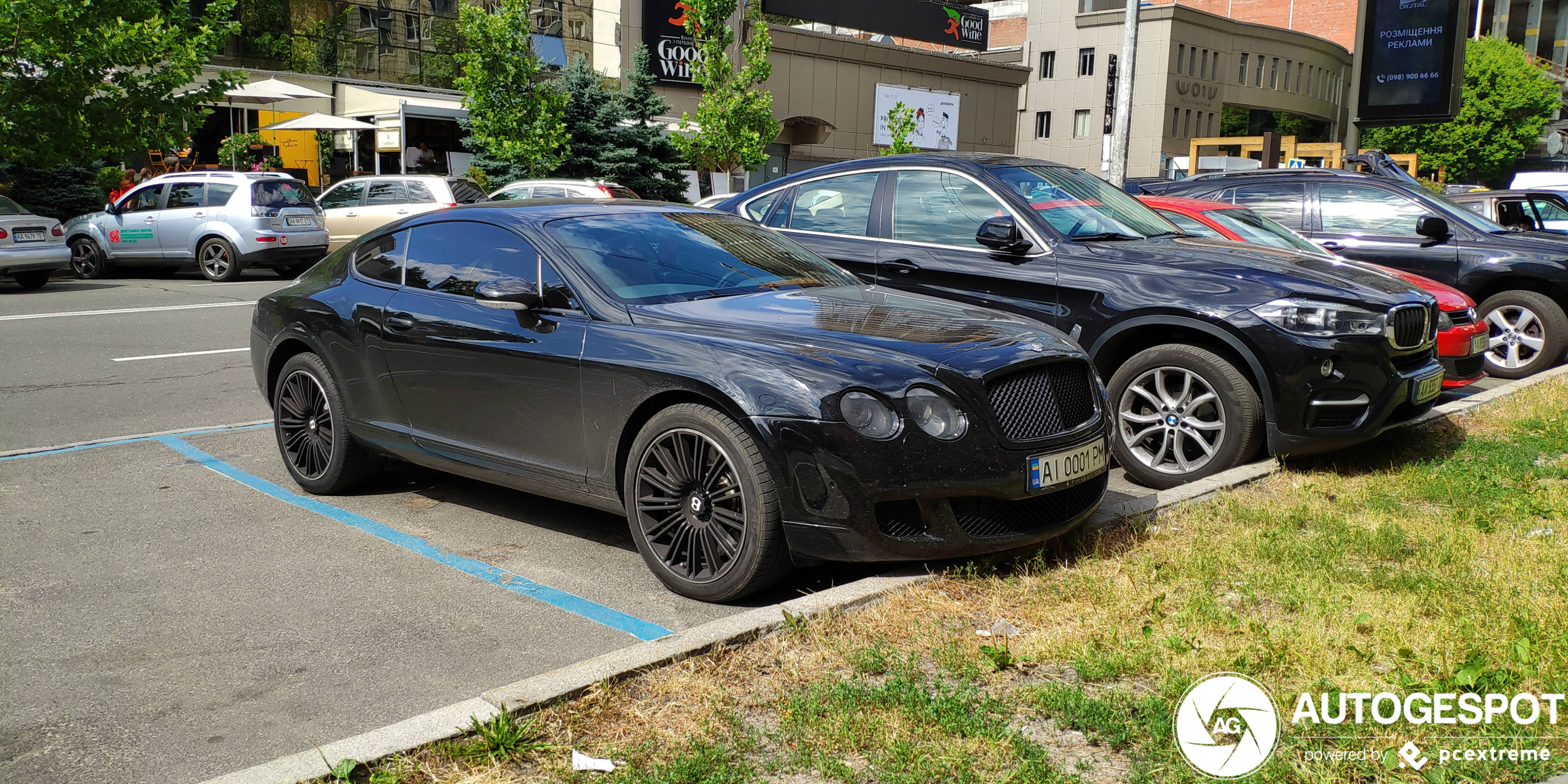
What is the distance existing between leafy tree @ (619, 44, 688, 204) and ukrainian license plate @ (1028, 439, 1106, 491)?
90.5ft

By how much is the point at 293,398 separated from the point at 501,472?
1.73 metres

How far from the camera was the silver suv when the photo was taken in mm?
18547

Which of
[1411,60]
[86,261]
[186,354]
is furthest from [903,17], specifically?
[186,354]

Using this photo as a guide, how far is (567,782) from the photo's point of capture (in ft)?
9.98

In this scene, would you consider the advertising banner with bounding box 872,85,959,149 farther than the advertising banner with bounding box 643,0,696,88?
Yes

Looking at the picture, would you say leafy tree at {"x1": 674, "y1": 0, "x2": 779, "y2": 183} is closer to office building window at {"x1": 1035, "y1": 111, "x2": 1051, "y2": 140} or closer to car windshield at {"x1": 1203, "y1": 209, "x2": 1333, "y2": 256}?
car windshield at {"x1": 1203, "y1": 209, "x2": 1333, "y2": 256}

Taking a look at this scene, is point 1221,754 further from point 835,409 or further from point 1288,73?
point 1288,73

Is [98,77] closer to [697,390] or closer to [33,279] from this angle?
[33,279]

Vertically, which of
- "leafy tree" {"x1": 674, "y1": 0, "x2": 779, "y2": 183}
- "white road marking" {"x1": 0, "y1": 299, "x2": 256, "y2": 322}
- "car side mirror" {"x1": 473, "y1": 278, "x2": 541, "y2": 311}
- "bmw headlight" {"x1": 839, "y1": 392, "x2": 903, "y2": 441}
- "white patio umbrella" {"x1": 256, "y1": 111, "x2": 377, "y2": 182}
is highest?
"leafy tree" {"x1": 674, "y1": 0, "x2": 779, "y2": 183}

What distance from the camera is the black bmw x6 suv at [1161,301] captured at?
20.1 ft

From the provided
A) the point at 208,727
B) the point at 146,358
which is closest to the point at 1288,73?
the point at 146,358

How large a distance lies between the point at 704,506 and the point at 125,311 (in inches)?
497

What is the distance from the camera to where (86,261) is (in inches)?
755

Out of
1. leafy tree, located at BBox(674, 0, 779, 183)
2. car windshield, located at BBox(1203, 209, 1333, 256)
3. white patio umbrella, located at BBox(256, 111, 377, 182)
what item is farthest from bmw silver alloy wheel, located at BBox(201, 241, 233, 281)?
leafy tree, located at BBox(674, 0, 779, 183)
